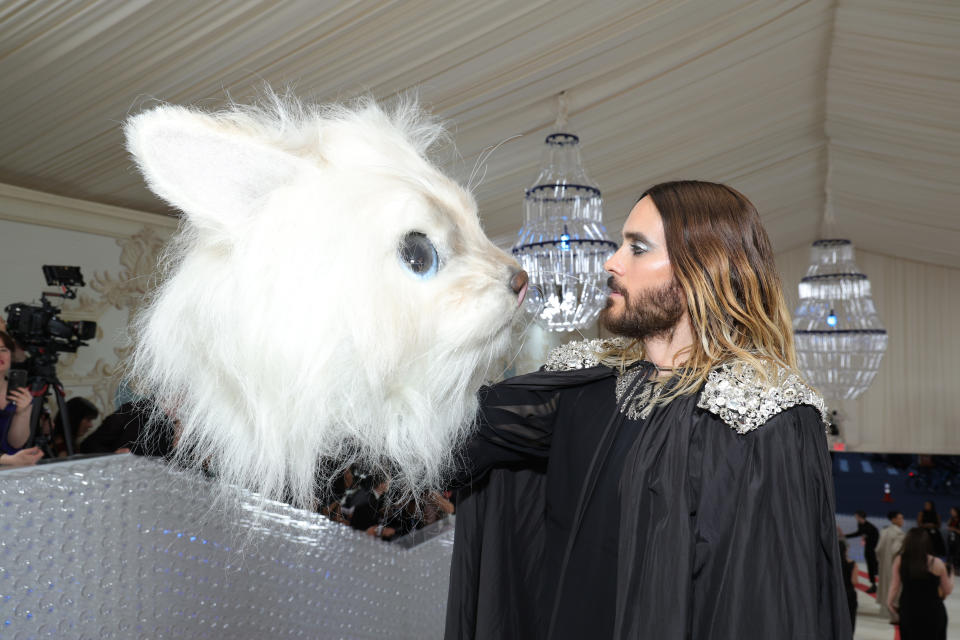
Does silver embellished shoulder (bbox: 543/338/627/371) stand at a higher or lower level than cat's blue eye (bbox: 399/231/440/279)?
lower

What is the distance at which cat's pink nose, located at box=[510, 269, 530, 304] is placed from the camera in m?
0.84

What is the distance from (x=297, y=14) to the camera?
2904 millimetres

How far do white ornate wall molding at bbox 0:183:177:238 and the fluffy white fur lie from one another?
14.7 ft

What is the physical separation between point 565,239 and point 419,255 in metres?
3.13

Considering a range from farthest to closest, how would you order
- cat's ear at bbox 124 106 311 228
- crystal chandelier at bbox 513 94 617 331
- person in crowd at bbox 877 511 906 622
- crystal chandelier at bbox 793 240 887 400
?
crystal chandelier at bbox 793 240 887 400 < person in crowd at bbox 877 511 906 622 < crystal chandelier at bbox 513 94 617 331 < cat's ear at bbox 124 106 311 228

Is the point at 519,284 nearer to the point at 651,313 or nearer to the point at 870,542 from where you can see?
the point at 651,313

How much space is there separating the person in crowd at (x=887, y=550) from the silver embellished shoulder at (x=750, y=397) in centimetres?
563

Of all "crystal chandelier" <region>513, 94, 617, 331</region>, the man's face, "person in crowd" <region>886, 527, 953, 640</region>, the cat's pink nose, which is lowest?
"person in crowd" <region>886, 527, 953, 640</region>

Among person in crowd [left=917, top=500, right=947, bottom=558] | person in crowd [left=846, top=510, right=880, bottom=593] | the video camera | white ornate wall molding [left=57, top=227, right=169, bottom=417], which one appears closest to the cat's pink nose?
the video camera

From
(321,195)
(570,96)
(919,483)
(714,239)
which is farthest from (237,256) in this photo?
(919,483)

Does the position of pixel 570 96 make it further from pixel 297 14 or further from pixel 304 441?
pixel 304 441

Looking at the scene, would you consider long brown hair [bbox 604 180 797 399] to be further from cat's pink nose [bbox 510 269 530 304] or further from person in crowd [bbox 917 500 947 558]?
person in crowd [bbox 917 500 947 558]

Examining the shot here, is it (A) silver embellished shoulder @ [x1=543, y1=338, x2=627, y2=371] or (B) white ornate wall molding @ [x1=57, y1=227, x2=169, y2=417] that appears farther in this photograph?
(B) white ornate wall molding @ [x1=57, y1=227, x2=169, y2=417]

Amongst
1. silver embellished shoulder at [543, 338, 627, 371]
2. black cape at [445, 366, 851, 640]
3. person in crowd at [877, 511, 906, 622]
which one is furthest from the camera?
person in crowd at [877, 511, 906, 622]
